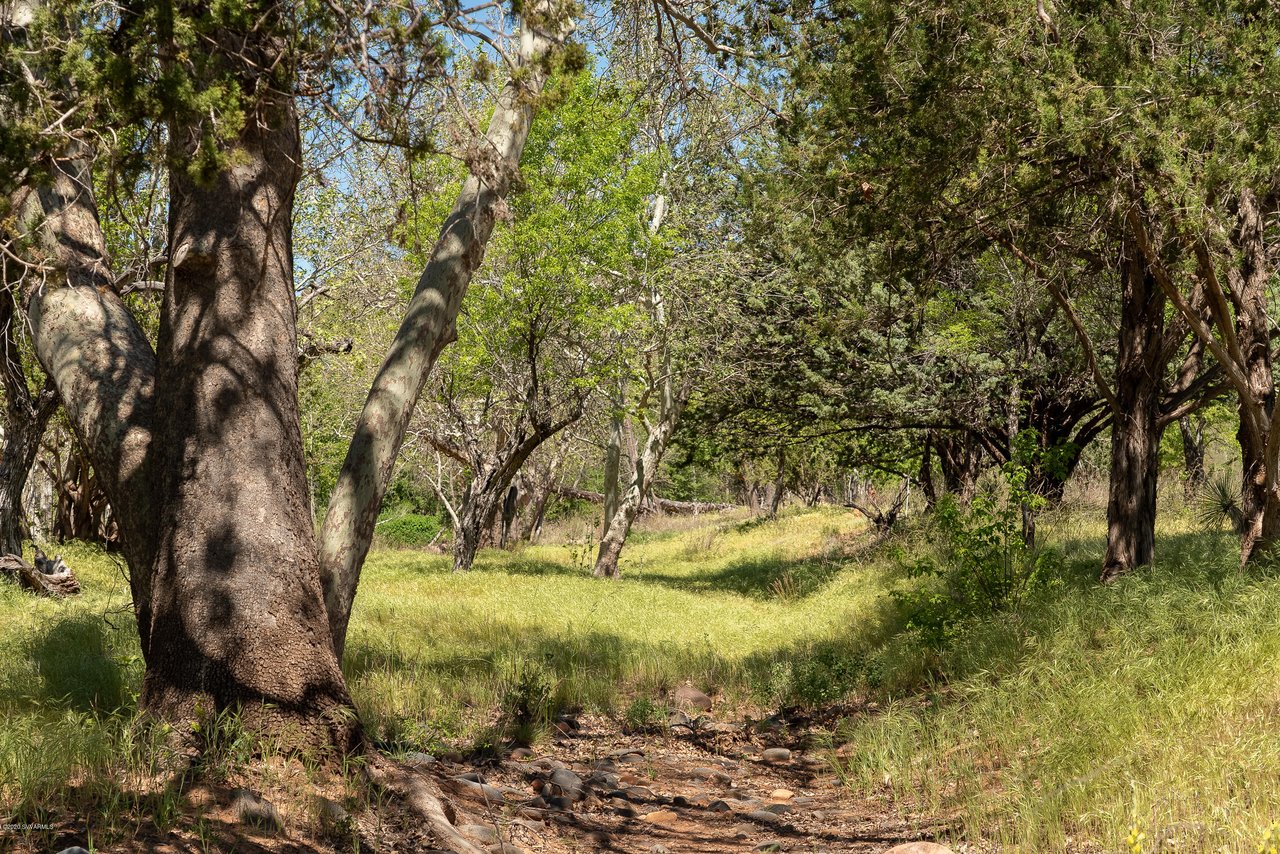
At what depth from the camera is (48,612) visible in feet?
35.6

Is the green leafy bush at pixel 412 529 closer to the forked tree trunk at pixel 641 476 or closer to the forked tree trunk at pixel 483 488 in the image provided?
the forked tree trunk at pixel 641 476

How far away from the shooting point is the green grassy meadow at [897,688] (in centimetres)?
429

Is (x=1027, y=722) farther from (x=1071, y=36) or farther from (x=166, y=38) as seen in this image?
(x=166, y=38)

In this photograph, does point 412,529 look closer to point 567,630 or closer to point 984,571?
point 567,630

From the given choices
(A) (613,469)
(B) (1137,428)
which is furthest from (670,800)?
(A) (613,469)

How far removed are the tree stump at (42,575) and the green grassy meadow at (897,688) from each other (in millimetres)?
532

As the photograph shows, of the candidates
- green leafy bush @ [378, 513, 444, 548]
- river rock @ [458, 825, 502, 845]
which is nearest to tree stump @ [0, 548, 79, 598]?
river rock @ [458, 825, 502, 845]

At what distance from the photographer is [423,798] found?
4445mm

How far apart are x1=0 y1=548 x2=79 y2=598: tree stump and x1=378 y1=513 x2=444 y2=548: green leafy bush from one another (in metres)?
25.9

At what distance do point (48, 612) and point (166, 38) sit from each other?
9103 millimetres

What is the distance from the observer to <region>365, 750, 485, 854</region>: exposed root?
418cm

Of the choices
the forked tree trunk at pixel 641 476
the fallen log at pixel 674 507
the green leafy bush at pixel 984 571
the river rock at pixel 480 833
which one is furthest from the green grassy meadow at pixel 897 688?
the fallen log at pixel 674 507

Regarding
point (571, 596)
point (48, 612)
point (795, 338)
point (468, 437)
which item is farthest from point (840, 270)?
point (48, 612)

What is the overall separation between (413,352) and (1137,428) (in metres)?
7.99
